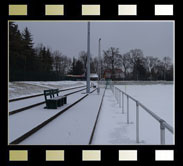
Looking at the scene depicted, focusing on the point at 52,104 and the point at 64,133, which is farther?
the point at 52,104

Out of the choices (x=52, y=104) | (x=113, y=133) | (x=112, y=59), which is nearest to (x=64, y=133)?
(x=113, y=133)

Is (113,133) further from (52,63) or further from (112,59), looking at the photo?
(52,63)

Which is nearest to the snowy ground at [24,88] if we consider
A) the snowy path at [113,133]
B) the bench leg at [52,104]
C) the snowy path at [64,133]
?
the bench leg at [52,104]

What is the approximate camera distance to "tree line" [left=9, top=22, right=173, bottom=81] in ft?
91.6

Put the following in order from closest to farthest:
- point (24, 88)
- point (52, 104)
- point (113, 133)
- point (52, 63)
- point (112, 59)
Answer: point (113, 133), point (52, 104), point (24, 88), point (112, 59), point (52, 63)

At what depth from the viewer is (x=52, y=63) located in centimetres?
4400

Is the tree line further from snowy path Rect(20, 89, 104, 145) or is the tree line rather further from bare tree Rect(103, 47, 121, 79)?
snowy path Rect(20, 89, 104, 145)

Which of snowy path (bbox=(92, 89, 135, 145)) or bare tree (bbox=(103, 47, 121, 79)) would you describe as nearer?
snowy path (bbox=(92, 89, 135, 145))

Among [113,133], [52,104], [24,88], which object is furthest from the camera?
[24,88]

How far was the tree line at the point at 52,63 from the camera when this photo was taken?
2791cm

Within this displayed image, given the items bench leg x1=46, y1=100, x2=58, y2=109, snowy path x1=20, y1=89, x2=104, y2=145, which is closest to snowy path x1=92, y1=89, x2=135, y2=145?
snowy path x1=20, y1=89, x2=104, y2=145

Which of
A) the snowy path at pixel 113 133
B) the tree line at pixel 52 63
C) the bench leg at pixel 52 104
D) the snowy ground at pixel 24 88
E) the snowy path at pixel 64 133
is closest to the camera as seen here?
the snowy path at pixel 64 133

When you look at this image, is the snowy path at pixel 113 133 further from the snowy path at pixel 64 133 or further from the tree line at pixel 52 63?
the tree line at pixel 52 63
